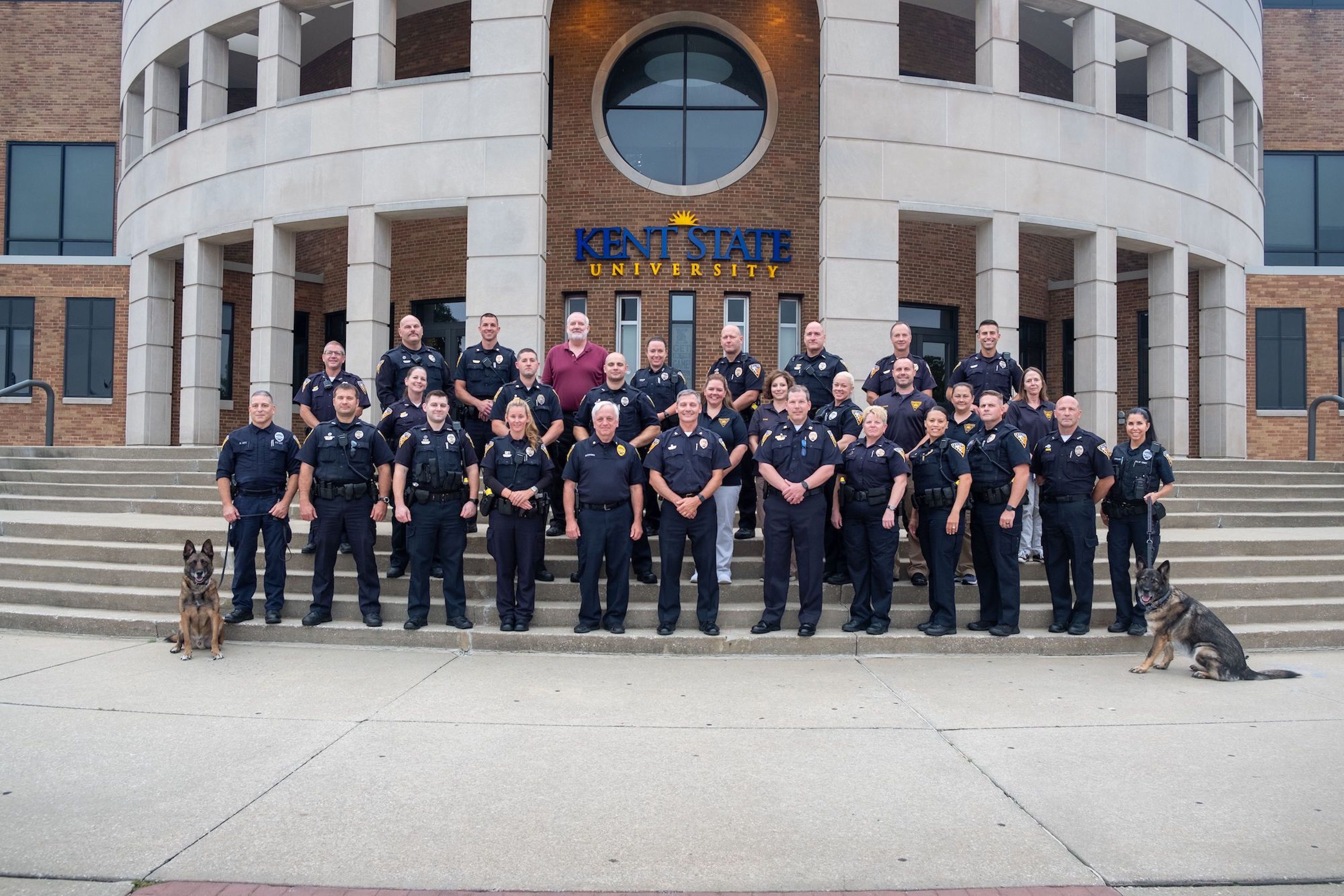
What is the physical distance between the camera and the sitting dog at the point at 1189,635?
6.62 m

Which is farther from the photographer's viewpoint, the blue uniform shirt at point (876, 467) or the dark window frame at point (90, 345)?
the dark window frame at point (90, 345)

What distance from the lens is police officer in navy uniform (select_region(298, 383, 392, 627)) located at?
7.75m

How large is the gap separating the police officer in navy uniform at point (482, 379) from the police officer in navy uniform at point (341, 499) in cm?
141

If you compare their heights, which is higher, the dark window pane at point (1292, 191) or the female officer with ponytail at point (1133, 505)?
the dark window pane at point (1292, 191)

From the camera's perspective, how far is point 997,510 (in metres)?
7.69

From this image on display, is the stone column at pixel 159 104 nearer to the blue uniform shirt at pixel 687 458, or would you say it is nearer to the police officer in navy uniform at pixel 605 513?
the police officer in navy uniform at pixel 605 513

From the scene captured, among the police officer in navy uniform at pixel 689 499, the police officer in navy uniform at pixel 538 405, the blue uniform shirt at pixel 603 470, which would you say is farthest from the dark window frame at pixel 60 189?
the police officer in navy uniform at pixel 689 499

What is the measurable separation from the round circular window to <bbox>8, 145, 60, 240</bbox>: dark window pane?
15.2 meters

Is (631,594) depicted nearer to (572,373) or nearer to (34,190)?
(572,373)

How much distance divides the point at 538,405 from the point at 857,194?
7.87 m

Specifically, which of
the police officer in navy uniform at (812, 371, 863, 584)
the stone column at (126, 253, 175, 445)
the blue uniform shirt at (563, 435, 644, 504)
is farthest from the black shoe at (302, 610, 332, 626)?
the stone column at (126, 253, 175, 445)

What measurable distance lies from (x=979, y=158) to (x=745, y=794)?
13.1 meters

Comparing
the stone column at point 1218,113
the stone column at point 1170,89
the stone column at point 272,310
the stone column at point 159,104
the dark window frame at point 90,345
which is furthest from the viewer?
the dark window frame at point 90,345

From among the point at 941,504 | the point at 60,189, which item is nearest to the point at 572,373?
the point at 941,504
